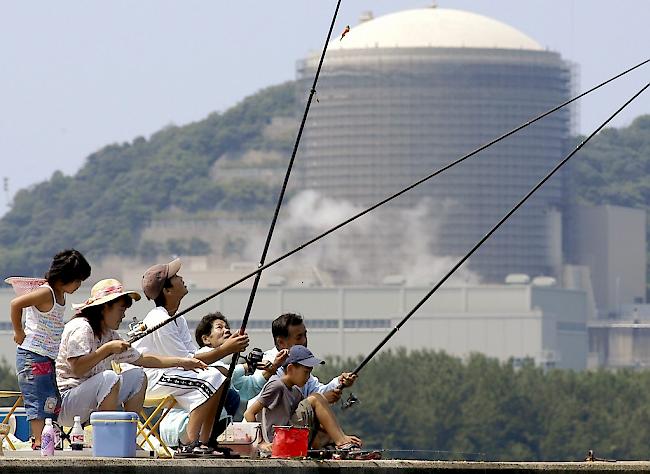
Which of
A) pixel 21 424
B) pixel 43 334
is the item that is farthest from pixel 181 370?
pixel 21 424

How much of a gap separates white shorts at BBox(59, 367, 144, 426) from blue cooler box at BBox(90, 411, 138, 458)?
68 cm

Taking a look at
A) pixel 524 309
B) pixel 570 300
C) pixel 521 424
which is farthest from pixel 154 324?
pixel 570 300

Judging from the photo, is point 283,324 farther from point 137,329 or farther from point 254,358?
point 137,329

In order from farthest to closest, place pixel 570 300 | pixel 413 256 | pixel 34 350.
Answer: pixel 413 256
pixel 570 300
pixel 34 350

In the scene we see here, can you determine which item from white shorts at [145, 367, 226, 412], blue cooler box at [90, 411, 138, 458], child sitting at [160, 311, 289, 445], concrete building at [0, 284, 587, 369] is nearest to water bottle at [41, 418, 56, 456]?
blue cooler box at [90, 411, 138, 458]

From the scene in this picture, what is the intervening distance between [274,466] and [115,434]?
0.77 meters

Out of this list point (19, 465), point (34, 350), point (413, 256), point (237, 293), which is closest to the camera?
point (19, 465)

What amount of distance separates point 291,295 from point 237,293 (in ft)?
31.8

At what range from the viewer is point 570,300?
608 ft

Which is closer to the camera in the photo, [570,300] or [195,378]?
[195,378]

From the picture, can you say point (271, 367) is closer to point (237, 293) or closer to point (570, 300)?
point (237, 293)

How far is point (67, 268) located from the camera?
13.3 m

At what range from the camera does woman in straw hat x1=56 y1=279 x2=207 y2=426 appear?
12.9m

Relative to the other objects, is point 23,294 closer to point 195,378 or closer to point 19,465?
point 195,378
